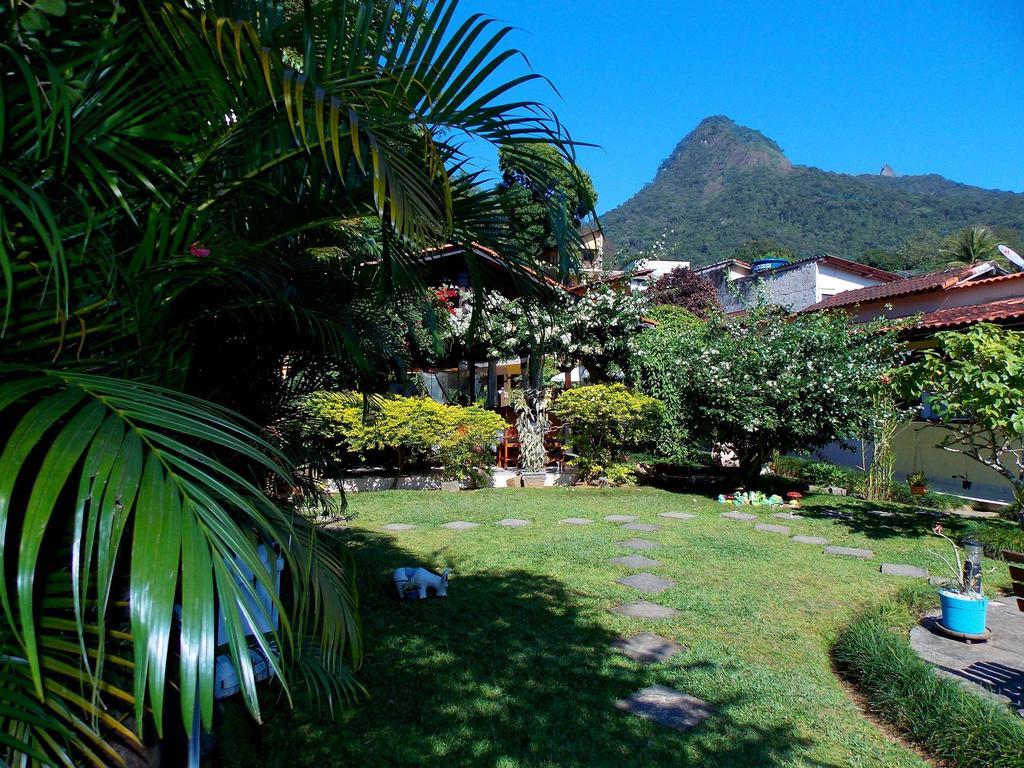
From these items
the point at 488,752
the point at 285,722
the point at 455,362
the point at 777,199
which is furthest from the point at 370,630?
the point at 777,199

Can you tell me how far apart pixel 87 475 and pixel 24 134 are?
118 cm

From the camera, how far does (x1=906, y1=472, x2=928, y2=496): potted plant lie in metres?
11.4

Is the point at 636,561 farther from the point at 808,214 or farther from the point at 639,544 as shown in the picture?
the point at 808,214

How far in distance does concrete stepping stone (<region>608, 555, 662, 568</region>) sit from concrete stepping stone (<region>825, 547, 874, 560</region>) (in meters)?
2.17

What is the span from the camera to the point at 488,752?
120 inches

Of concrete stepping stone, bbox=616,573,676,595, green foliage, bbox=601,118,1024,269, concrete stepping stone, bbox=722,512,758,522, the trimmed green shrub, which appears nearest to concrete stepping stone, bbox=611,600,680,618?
concrete stepping stone, bbox=616,573,676,595

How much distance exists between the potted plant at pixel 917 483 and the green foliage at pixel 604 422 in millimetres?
4442

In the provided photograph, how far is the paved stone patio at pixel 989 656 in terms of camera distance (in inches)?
155

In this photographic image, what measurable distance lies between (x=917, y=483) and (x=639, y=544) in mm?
6979

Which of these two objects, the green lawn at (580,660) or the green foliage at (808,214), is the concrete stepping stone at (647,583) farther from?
the green foliage at (808,214)

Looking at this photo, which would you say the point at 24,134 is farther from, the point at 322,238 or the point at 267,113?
the point at 322,238

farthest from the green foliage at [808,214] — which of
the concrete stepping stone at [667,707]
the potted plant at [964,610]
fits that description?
the concrete stepping stone at [667,707]

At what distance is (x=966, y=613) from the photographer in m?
4.77

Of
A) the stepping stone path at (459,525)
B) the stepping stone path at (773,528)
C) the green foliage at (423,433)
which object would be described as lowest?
the stepping stone path at (773,528)
